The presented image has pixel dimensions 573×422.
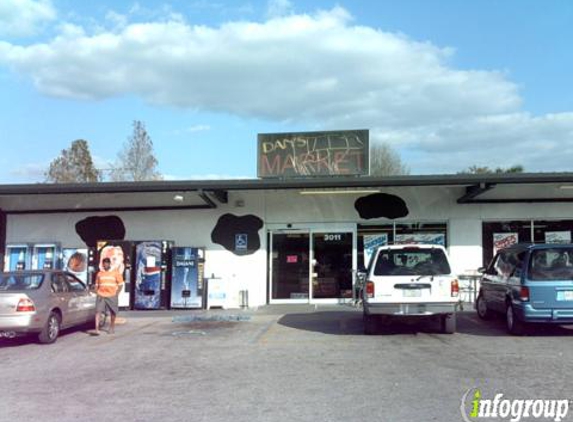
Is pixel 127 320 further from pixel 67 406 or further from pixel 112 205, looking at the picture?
pixel 67 406

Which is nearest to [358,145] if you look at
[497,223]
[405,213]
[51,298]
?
[405,213]

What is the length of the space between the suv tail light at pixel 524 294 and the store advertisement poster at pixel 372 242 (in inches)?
284

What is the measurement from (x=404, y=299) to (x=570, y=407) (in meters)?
4.71

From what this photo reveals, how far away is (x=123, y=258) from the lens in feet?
56.3

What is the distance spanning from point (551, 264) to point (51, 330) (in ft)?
31.9

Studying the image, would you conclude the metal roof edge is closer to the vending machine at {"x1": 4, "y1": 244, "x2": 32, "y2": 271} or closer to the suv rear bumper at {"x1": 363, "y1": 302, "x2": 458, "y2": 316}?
the vending machine at {"x1": 4, "y1": 244, "x2": 32, "y2": 271}

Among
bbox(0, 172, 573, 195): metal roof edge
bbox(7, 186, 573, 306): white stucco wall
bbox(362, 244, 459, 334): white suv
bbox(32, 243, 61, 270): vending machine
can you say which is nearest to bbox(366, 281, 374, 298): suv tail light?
bbox(362, 244, 459, 334): white suv

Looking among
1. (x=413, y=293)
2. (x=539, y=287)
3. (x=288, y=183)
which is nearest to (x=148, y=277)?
(x=288, y=183)

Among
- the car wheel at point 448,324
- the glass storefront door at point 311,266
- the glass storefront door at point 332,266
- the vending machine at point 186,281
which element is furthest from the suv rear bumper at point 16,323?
the glass storefront door at point 332,266

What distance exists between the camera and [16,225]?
19.2 meters

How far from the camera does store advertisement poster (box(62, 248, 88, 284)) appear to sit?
17.9 meters

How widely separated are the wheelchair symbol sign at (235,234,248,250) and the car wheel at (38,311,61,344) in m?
7.03

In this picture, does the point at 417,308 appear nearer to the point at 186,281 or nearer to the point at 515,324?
the point at 515,324

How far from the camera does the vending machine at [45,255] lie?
18375 millimetres
